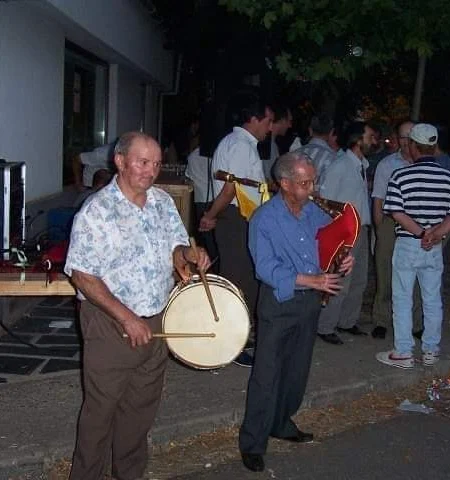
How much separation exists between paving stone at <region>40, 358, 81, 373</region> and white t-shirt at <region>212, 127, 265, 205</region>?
1669mm

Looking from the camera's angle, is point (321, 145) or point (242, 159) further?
point (321, 145)

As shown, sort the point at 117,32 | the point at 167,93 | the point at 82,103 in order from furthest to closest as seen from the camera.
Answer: the point at 167,93
the point at 82,103
the point at 117,32

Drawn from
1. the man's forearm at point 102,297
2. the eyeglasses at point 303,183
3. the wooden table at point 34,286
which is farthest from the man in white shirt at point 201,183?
the man's forearm at point 102,297

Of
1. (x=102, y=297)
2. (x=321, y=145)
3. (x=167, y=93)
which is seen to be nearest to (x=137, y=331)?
(x=102, y=297)

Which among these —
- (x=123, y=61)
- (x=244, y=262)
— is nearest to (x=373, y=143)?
(x=244, y=262)

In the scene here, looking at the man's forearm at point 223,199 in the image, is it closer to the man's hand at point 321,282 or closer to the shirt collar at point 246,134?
the shirt collar at point 246,134

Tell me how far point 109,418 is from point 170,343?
0.46 m

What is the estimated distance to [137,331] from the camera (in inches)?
143

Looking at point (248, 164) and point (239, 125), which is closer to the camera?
point (248, 164)

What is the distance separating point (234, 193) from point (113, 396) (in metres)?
2.44

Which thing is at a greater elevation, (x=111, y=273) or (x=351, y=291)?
(x=111, y=273)

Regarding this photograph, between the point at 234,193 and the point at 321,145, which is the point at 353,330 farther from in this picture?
the point at 234,193

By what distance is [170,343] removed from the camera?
4027 millimetres

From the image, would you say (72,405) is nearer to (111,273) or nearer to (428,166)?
(111,273)
